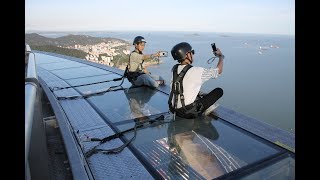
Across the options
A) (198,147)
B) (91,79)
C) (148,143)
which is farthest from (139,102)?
(91,79)

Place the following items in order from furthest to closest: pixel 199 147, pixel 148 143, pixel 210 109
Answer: pixel 210 109 → pixel 148 143 → pixel 199 147

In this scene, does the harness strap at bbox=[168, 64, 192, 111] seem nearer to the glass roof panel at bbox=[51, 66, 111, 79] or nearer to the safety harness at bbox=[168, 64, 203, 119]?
the safety harness at bbox=[168, 64, 203, 119]

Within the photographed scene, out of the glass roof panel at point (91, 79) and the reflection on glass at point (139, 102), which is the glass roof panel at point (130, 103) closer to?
the reflection on glass at point (139, 102)

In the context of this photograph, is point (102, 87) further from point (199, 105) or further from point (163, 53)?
point (199, 105)

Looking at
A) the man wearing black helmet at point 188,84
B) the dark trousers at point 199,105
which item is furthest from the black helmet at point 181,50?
the dark trousers at point 199,105

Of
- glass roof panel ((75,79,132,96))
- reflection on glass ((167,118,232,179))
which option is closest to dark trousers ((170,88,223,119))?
reflection on glass ((167,118,232,179))
